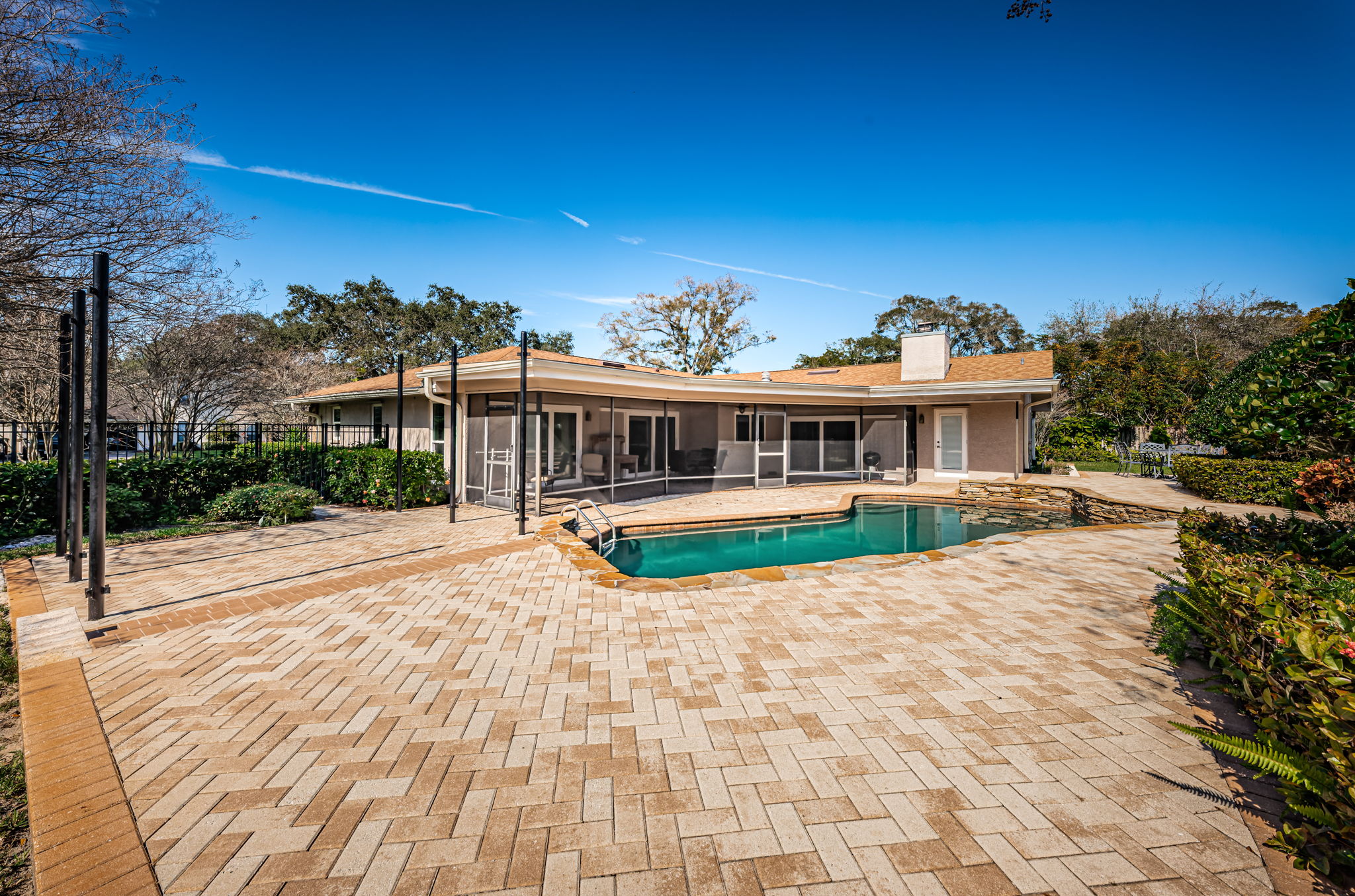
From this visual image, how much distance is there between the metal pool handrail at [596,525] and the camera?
786cm

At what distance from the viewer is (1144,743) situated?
246 cm

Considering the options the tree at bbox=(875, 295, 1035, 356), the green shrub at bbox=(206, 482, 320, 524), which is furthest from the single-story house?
the tree at bbox=(875, 295, 1035, 356)

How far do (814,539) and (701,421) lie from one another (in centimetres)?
494

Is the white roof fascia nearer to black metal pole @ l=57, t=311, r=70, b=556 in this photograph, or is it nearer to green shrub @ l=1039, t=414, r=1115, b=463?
black metal pole @ l=57, t=311, r=70, b=556

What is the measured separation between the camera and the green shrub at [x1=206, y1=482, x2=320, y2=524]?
25.4ft

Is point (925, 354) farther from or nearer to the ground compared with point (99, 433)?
farther from the ground

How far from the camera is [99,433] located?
149 inches

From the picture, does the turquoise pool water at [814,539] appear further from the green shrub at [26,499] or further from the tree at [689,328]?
the tree at [689,328]

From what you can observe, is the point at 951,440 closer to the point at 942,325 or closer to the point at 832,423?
the point at 832,423

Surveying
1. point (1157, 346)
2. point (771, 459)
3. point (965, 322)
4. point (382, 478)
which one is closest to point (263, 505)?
point (382, 478)

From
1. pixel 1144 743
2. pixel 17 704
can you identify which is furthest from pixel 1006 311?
pixel 17 704

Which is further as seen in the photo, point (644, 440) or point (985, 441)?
point (985, 441)

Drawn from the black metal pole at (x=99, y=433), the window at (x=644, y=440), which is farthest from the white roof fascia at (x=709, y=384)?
the black metal pole at (x=99, y=433)

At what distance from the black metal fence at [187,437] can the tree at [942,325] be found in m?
28.5
